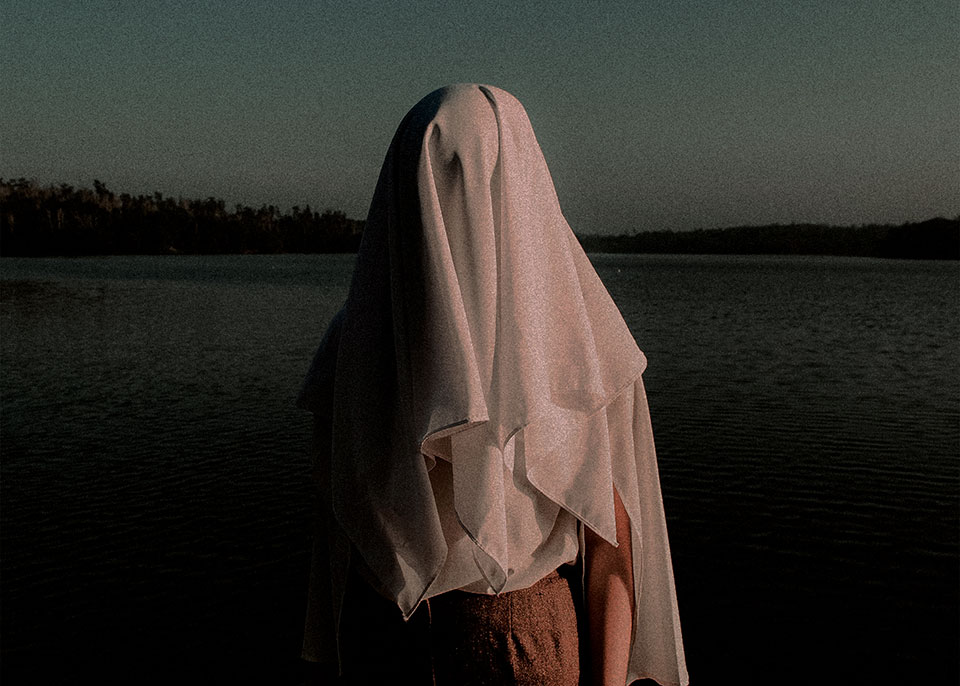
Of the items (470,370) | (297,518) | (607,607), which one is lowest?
(297,518)

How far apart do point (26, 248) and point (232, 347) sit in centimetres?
10450

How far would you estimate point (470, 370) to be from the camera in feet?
4.55

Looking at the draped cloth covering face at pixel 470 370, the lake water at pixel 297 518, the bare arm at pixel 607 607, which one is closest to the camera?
the draped cloth covering face at pixel 470 370

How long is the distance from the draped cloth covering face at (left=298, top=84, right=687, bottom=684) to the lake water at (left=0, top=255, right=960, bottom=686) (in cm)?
644

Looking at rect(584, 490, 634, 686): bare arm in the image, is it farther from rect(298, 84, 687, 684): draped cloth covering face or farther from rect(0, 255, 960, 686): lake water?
rect(0, 255, 960, 686): lake water

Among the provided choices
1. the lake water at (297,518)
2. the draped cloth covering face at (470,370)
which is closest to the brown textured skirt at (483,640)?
the draped cloth covering face at (470,370)

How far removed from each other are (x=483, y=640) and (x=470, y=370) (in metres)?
0.50

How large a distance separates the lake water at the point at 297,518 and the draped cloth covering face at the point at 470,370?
644cm

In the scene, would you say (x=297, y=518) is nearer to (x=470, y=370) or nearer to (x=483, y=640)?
(x=483, y=640)

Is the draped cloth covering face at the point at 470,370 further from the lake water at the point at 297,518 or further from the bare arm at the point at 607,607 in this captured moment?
the lake water at the point at 297,518

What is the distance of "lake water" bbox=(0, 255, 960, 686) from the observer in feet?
24.6

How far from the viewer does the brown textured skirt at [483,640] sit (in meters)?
1.45

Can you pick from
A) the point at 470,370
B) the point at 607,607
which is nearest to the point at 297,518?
the point at 607,607

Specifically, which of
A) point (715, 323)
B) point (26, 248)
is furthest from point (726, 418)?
point (26, 248)
